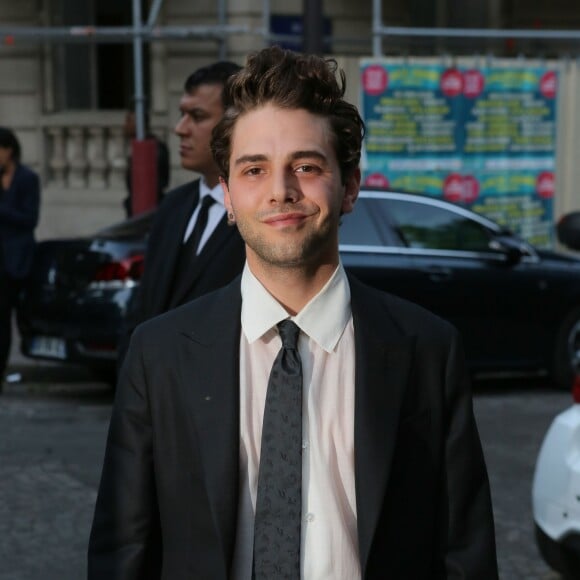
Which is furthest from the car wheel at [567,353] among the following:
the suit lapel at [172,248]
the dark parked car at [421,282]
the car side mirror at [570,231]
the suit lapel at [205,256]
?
the suit lapel at [205,256]

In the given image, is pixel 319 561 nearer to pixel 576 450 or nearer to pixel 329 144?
pixel 329 144

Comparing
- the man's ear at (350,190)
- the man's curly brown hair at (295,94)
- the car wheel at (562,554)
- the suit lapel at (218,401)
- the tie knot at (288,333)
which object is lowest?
the car wheel at (562,554)

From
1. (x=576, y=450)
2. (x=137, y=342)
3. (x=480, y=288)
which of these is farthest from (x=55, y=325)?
(x=137, y=342)

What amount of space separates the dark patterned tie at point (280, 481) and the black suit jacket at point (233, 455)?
0.05 m

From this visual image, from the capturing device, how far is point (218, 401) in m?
2.37

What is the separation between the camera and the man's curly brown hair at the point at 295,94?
2418mm

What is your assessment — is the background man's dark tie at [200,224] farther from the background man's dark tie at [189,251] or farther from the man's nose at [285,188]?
the man's nose at [285,188]

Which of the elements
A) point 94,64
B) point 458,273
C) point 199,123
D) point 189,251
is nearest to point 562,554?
point 189,251

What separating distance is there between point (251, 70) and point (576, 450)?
3150 millimetres

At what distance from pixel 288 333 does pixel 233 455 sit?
0.24 meters

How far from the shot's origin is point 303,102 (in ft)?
7.94

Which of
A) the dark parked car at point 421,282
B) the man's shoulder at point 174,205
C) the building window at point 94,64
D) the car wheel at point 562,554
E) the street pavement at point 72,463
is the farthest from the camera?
the building window at point 94,64

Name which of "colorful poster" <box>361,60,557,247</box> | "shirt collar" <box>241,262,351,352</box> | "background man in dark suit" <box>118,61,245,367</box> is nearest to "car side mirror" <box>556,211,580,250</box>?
"background man in dark suit" <box>118,61,245,367</box>

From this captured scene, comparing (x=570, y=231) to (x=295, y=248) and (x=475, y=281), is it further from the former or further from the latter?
(x=475, y=281)
